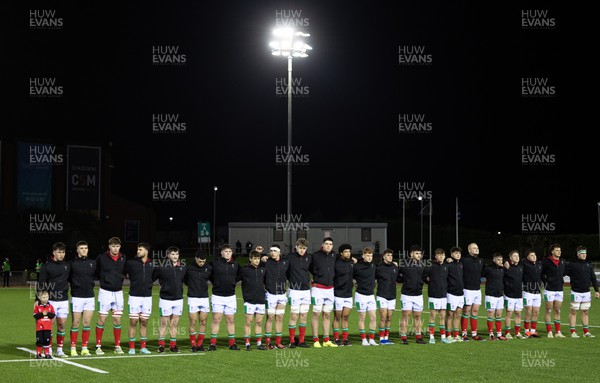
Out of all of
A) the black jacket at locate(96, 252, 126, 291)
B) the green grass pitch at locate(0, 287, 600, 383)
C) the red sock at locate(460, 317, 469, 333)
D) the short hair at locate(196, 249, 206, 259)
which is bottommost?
the green grass pitch at locate(0, 287, 600, 383)

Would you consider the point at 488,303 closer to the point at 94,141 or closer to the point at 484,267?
the point at 484,267

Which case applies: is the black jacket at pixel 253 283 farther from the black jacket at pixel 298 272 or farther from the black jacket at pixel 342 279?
the black jacket at pixel 342 279

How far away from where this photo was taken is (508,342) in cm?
1920

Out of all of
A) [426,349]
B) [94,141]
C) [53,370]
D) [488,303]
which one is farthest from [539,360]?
[94,141]

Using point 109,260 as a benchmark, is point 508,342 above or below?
below

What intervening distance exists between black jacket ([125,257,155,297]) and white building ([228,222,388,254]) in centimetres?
5472

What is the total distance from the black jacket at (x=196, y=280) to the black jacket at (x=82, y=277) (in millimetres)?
1945

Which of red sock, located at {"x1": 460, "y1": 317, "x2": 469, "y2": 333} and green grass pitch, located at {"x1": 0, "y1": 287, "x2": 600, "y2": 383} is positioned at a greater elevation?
red sock, located at {"x1": 460, "y1": 317, "x2": 469, "y2": 333}

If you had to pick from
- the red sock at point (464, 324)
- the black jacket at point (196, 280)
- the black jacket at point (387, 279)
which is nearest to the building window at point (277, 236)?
the red sock at point (464, 324)

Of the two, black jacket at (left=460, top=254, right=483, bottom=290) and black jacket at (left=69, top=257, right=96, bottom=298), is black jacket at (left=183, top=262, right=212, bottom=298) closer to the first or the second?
black jacket at (left=69, top=257, right=96, bottom=298)

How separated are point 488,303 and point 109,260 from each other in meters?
9.22

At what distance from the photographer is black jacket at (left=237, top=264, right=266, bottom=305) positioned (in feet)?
58.0

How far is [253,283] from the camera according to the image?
58.1ft

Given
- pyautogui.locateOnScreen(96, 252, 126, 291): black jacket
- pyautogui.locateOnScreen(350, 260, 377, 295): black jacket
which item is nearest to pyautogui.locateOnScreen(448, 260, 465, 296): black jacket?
pyautogui.locateOnScreen(350, 260, 377, 295): black jacket
